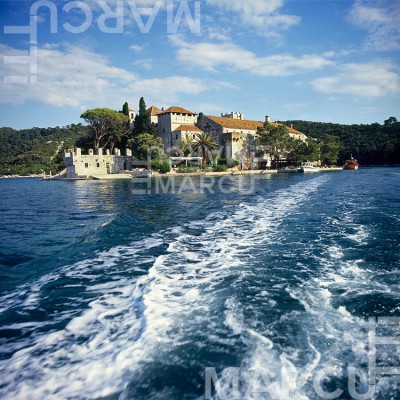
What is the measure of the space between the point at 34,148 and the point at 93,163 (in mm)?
Answer: 59744

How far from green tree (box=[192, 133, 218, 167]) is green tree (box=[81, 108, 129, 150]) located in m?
14.7

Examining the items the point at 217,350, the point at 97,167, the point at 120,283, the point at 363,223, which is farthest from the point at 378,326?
the point at 97,167

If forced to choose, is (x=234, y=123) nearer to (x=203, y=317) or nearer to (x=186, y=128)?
(x=186, y=128)

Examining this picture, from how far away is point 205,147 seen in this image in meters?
50.6

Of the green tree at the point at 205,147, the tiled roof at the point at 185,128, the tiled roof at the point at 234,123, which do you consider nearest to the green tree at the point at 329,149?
the tiled roof at the point at 234,123

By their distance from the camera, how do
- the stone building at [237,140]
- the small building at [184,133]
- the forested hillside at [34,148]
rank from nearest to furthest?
the small building at [184,133], the stone building at [237,140], the forested hillside at [34,148]

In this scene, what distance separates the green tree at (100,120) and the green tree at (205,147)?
1468cm

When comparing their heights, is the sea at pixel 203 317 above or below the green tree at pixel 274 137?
below

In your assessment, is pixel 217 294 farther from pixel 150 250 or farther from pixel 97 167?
pixel 97 167

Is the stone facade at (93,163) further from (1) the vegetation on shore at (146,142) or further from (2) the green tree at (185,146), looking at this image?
(2) the green tree at (185,146)

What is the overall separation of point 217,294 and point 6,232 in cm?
855

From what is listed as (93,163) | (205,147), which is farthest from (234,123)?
(93,163)

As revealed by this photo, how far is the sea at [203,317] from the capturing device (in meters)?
2.79

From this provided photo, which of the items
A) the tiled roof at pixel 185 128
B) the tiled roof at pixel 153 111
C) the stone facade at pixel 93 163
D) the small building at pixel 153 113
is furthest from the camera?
the tiled roof at pixel 153 111
